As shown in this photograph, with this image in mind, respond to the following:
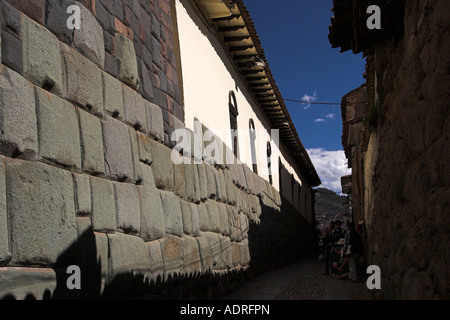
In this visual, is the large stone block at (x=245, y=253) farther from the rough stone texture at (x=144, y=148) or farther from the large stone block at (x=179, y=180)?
the rough stone texture at (x=144, y=148)

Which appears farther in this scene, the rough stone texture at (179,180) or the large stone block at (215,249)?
the large stone block at (215,249)

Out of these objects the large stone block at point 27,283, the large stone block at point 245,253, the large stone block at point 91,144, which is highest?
the large stone block at point 91,144

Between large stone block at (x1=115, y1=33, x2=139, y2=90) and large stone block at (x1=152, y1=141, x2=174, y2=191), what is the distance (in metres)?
0.72

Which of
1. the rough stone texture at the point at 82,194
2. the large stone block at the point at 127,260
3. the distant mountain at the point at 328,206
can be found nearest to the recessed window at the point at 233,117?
the large stone block at the point at 127,260

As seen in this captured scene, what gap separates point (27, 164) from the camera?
2.92m

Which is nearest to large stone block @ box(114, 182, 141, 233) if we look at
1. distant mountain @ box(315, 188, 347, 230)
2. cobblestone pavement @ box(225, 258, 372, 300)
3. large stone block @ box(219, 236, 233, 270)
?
large stone block @ box(219, 236, 233, 270)

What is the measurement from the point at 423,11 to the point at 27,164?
269 centimetres

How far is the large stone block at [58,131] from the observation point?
312cm

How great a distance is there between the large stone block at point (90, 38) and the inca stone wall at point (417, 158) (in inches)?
101

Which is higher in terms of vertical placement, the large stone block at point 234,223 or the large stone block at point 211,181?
the large stone block at point 211,181

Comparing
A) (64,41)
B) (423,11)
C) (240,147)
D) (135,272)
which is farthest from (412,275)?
(240,147)

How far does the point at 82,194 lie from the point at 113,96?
46.4 inches

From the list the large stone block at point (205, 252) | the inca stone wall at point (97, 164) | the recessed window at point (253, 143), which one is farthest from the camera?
the recessed window at point (253, 143)

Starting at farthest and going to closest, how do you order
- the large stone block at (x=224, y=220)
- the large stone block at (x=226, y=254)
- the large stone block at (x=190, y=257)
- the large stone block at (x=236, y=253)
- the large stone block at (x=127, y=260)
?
the large stone block at (x=236, y=253), the large stone block at (x=224, y=220), the large stone block at (x=226, y=254), the large stone block at (x=190, y=257), the large stone block at (x=127, y=260)
